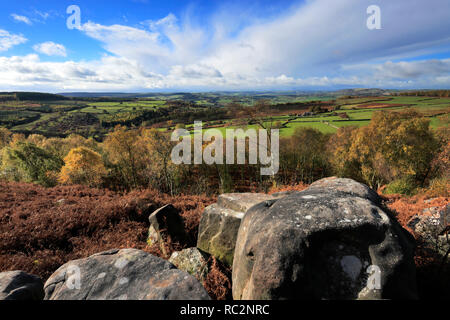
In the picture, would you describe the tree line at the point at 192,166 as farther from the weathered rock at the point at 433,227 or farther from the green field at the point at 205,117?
the green field at the point at 205,117

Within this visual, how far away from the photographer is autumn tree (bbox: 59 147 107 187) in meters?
26.1

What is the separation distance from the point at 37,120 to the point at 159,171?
445 feet

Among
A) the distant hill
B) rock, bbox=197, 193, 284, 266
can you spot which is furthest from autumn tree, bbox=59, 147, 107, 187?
the distant hill

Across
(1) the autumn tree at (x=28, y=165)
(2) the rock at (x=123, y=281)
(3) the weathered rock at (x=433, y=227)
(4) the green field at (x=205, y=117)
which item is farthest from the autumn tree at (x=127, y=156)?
(3) the weathered rock at (x=433, y=227)

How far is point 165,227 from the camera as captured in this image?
7.73 m

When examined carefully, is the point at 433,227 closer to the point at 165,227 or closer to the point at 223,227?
the point at 223,227

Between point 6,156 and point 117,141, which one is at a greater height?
point 117,141

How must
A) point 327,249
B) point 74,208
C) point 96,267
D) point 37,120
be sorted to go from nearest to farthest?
1. point 327,249
2. point 96,267
3. point 74,208
4. point 37,120

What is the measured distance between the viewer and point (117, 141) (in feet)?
94.8

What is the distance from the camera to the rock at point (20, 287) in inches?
141

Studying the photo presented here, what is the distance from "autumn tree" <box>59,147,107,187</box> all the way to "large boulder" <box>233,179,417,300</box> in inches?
1185

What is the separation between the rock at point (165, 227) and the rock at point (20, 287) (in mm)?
3831
